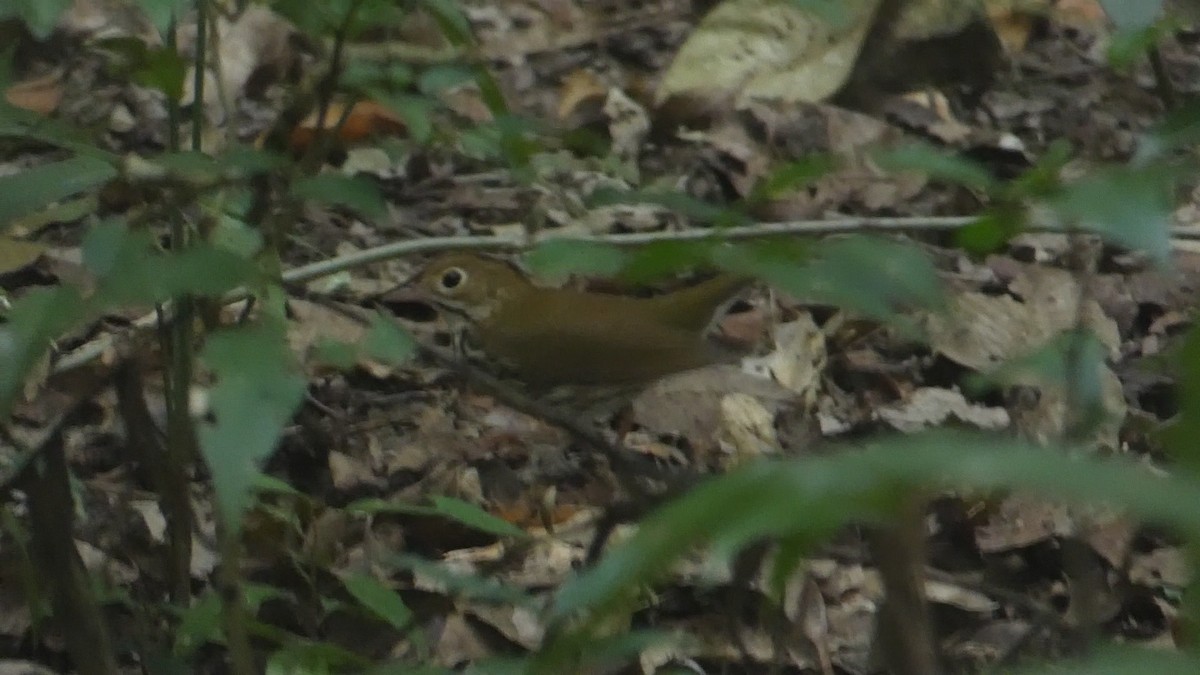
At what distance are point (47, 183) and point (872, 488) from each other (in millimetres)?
1037

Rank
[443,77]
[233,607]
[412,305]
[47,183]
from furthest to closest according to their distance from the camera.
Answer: [412,305]
[443,77]
[233,607]
[47,183]

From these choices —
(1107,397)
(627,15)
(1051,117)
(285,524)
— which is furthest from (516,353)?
(627,15)

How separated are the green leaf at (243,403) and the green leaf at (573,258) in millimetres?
324

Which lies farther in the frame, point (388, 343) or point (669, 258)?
point (388, 343)

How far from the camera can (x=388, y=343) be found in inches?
57.4

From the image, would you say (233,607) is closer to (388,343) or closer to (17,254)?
(388,343)

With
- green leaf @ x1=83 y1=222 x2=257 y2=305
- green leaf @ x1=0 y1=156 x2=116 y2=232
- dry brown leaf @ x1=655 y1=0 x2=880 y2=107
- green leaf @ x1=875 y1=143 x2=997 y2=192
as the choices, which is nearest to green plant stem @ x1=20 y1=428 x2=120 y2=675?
green leaf @ x1=0 y1=156 x2=116 y2=232

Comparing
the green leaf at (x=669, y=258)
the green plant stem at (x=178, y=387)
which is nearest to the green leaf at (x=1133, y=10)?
the green leaf at (x=669, y=258)

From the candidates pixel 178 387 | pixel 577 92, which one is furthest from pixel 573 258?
pixel 577 92

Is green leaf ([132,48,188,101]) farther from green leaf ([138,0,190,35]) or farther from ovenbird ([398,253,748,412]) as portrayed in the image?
ovenbird ([398,253,748,412])

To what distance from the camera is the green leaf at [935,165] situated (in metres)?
1.34

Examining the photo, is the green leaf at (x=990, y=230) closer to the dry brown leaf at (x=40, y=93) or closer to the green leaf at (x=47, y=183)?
the green leaf at (x=47, y=183)

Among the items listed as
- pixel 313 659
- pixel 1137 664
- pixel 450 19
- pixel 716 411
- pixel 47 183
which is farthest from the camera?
pixel 716 411

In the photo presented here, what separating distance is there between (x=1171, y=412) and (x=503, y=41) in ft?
10.7
